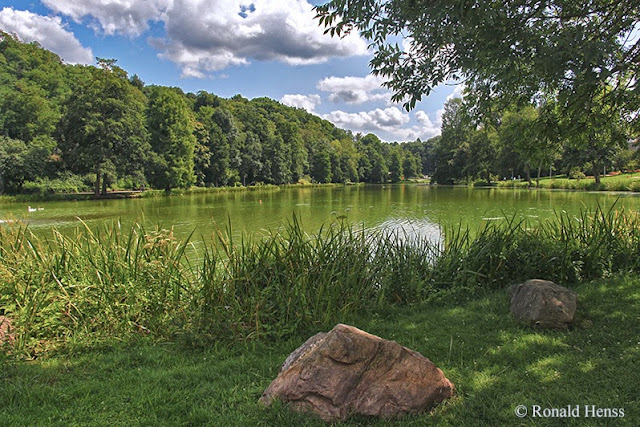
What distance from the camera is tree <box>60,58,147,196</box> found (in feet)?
107

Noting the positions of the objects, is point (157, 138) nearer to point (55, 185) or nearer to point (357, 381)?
point (55, 185)

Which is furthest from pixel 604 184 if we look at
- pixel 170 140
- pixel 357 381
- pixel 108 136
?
pixel 108 136

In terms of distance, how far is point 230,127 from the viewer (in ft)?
187

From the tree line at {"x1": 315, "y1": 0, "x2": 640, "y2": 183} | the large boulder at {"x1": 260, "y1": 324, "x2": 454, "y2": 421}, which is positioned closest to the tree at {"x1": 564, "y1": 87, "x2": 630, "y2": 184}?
the tree line at {"x1": 315, "y1": 0, "x2": 640, "y2": 183}

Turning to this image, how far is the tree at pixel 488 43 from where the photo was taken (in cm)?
280

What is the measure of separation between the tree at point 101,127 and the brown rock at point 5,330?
1289 inches

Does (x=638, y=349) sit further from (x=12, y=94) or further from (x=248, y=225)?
(x=12, y=94)

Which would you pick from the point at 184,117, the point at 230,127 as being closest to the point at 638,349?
the point at 184,117

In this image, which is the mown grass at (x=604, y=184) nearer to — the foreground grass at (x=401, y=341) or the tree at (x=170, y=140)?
the foreground grass at (x=401, y=341)

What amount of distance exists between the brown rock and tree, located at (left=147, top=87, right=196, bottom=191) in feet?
124

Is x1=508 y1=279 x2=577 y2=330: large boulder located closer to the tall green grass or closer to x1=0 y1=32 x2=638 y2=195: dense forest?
the tall green grass

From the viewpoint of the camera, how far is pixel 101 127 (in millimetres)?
32688

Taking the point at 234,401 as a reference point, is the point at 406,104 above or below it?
above

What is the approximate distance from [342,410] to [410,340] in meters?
1.61
